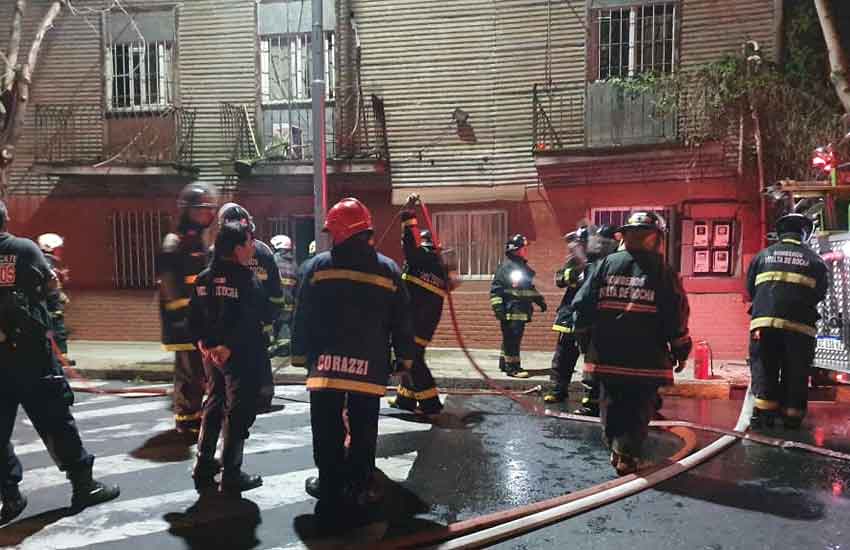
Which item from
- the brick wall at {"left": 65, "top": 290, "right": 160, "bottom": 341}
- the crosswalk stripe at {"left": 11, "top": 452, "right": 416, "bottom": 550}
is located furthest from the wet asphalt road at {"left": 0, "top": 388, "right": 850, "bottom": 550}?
the brick wall at {"left": 65, "top": 290, "right": 160, "bottom": 341}

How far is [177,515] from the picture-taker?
13.1 ft

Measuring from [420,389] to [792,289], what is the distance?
350 centimetres

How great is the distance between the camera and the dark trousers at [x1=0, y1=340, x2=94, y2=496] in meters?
3.89

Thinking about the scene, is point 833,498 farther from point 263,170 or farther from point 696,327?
point 263,170

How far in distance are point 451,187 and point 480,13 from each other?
3.16m

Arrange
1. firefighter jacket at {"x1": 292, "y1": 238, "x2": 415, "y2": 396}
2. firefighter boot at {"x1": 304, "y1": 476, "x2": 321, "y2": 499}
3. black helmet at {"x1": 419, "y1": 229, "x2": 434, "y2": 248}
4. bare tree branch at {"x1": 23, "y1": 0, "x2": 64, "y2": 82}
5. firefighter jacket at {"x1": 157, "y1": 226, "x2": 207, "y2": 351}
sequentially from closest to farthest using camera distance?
1. firefighter jacket at {"x1": 292, "y1": 238, "x2": 415, "y2": 396}
2. firefighter boot at {"x1": 304, "y1": 476, "x2": 321, "y2": 499}
3. firefighter jacket at {"x1": 157, "y1": 226, "x2": 207, "y2": 351}
4. black helmet at {"x1": 419, "y1": 229, "x2": 434, "y2": 248}
5. bare tree branch at {"x1": 23, "y1": 0, "x2": 64, "y2": 82}

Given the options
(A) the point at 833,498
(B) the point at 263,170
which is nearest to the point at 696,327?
(A) the point at 833,498

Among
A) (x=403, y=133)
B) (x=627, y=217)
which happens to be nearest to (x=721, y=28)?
(x=627, y=217)

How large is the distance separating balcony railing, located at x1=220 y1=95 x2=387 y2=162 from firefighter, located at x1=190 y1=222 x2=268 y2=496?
25.4 ft

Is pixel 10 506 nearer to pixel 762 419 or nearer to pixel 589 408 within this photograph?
pixel 589 408

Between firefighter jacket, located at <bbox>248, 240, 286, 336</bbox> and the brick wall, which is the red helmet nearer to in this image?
firefighter jacket, located at <bbox>248, 240, 286, 336</bbox>

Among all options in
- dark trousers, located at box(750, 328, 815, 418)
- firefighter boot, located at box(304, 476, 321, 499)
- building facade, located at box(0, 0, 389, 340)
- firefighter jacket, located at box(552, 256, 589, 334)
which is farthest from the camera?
building facade, located at box(0, 0, 389, 340)

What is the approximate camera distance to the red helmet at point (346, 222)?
3947 mm

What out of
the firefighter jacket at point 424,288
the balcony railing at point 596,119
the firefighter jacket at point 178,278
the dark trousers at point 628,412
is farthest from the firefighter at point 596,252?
the balcony railing at point 596,119
